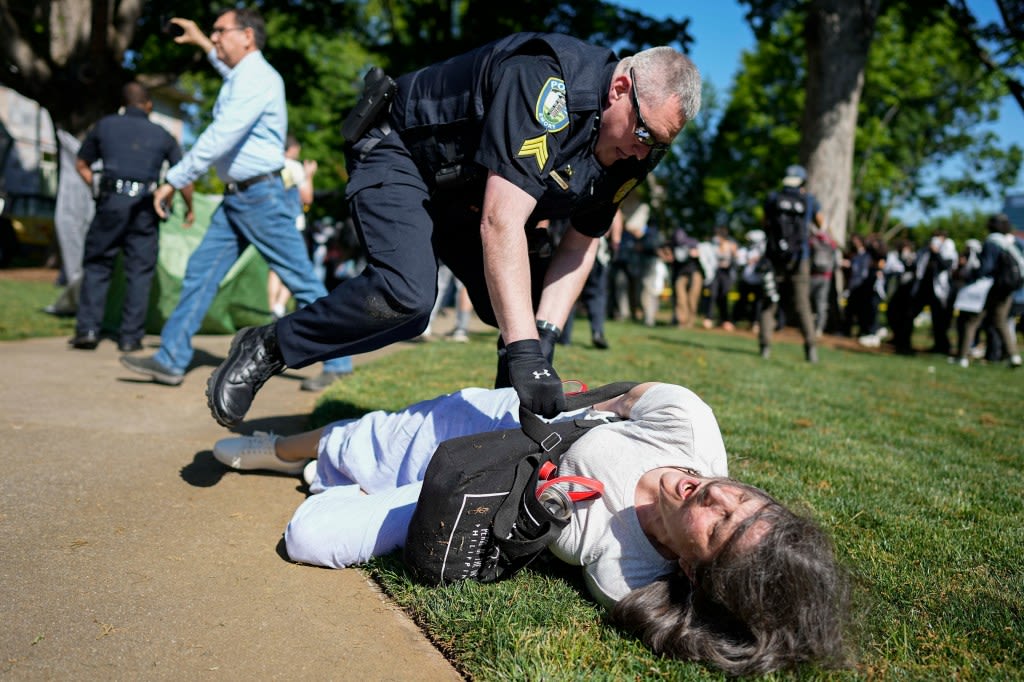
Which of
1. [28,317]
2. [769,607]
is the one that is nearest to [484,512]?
[769,607]

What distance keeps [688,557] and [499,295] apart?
102cm

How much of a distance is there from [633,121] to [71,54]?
1367 cm

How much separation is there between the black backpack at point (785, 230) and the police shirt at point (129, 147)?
664 cm

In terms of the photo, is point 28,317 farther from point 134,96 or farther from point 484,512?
point 484,512

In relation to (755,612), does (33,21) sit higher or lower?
higher

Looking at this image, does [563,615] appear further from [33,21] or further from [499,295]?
[33,21]

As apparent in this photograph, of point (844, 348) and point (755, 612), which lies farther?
point (844, 348)

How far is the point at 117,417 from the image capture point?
438cm

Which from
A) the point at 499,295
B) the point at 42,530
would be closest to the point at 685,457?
the point at 499,295

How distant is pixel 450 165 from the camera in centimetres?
306

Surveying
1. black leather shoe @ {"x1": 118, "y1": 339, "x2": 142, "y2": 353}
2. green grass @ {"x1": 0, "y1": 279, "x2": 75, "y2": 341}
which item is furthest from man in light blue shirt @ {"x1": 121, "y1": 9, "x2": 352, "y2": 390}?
green grass @ {"x1": 0, "y1": 279, "x2": 75, "y2": 341}

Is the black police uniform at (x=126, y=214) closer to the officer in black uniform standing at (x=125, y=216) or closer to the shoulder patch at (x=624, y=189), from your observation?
the officer in black uniform standing at (x=125, y=216)

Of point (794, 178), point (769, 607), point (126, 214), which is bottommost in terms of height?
point (769, 607)

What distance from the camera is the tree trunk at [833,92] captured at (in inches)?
616
